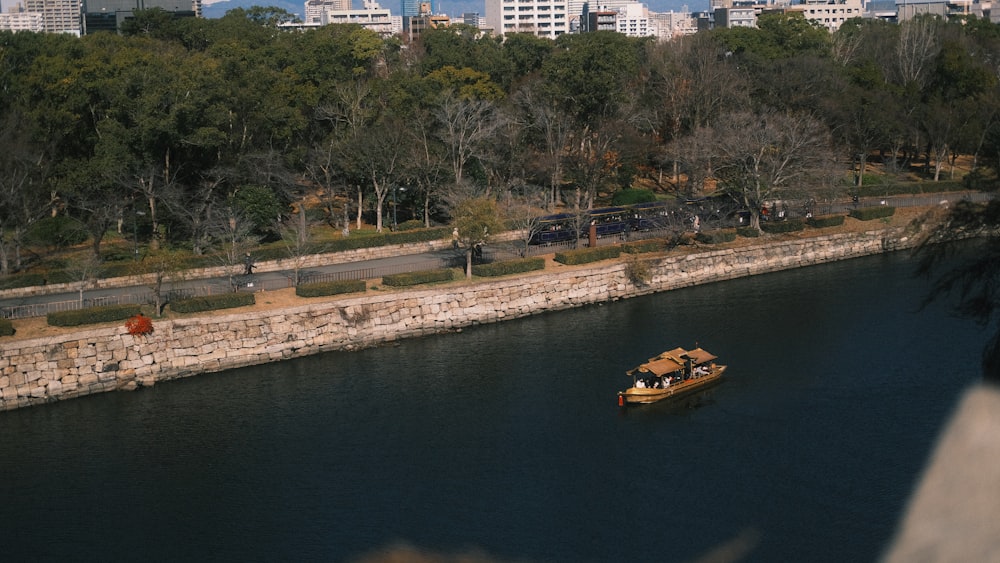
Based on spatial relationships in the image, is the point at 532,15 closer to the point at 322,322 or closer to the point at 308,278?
the point at 308,278

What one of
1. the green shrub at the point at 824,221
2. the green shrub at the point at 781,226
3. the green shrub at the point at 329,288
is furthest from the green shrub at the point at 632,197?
the green shrub at the point at 329,288

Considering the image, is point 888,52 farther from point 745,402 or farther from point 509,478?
point 509,478

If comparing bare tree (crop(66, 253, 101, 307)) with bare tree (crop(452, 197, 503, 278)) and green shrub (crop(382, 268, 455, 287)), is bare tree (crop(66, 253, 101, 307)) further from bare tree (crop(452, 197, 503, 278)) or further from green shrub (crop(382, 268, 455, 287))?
bare tree (crop(452, 197, 503, 278))

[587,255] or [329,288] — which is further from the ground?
[587,255]

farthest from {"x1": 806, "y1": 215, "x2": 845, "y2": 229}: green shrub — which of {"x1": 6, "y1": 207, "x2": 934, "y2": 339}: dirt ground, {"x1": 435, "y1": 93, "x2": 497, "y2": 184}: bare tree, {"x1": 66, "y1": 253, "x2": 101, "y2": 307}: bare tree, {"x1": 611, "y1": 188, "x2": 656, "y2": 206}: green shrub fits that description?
{"x1": 66, "y1": 253, "x2": 101, "y2": 307}: bare tree

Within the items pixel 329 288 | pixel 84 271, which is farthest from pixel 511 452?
pixel 84 271

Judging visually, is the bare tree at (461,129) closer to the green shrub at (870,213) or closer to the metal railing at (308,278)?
the metal railing at (308,278)

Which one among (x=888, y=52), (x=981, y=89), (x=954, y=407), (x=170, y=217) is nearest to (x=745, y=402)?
(x=954, y=407)
